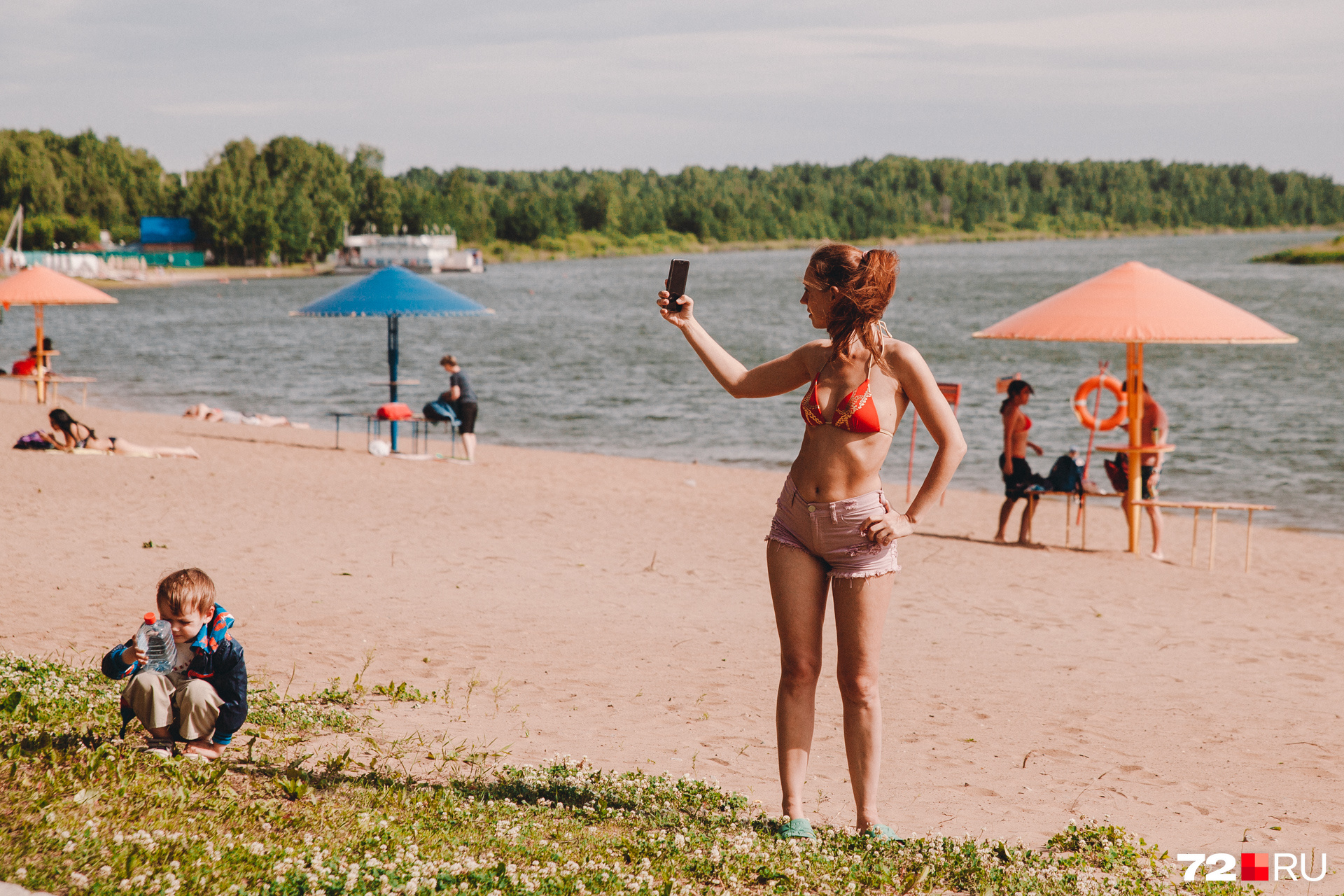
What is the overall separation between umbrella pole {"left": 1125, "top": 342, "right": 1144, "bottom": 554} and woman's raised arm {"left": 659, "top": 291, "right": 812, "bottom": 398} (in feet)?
25.9

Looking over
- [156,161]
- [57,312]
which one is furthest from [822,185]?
[57,312]

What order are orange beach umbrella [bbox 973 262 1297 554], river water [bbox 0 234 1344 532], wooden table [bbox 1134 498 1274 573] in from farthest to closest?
1. river water [bbox 0 234 1344 532]
2. wooden table [bbox 1134 498 1274 573]
3. orange beach umbrella [bbox 973 262 1297 554]

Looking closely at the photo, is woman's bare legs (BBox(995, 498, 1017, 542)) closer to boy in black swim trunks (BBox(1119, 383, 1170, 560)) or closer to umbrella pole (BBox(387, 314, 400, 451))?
boy in black swim trunks (BBox(1119, 383, 1170, 560))

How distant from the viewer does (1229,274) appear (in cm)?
8469

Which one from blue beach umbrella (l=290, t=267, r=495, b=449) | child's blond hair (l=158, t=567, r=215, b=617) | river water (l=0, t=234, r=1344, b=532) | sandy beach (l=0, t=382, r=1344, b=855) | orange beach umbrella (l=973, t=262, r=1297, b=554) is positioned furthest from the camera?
river water (l=0, t=234, r=1344, b=532)

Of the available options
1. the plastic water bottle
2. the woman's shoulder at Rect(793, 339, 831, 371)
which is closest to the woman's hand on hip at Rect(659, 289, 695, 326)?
the woman's shoulder at Rect(793, 339, 831, 371)

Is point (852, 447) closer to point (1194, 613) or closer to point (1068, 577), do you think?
point (1194, 613)

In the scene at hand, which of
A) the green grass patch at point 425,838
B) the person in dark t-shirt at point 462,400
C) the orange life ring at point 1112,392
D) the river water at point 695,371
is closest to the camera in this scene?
the green grass patch at point 425,838

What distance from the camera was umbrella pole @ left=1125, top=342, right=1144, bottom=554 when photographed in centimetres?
1093

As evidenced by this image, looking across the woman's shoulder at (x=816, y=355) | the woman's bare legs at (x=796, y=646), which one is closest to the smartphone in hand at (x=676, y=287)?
the woman's shoulder at (x=816, y=355)

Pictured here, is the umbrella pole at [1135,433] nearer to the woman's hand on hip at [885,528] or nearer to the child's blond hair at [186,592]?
the woman's hand on hip at [885,528]

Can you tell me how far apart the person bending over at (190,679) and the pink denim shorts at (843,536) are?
195 centimetres

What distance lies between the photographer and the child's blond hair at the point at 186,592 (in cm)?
407

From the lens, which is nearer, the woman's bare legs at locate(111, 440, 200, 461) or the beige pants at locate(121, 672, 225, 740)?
the beige pants at locate(121, 672, 225, 740)
